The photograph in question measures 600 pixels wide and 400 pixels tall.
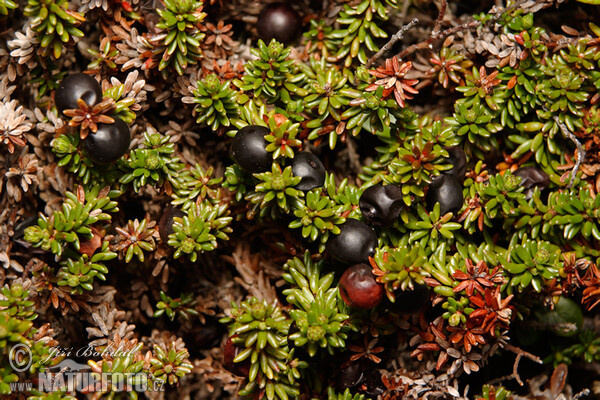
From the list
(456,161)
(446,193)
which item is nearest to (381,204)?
(446,193)

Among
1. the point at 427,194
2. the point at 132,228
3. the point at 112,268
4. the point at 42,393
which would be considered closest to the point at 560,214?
the point at 427,194

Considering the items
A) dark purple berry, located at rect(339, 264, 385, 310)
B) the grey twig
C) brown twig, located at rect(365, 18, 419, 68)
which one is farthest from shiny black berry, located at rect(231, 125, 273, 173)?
the grey twig

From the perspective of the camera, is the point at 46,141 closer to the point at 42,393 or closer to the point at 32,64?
the point at 32,64

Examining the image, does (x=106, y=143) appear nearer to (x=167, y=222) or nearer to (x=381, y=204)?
(x=167, y=222)

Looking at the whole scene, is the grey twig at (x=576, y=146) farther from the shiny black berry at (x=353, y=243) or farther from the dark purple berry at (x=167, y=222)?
the dark purple berry at (x=167, y=222)

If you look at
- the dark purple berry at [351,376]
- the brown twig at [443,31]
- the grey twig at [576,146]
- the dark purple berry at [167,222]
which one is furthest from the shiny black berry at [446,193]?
the dark purple berry at [167,222]

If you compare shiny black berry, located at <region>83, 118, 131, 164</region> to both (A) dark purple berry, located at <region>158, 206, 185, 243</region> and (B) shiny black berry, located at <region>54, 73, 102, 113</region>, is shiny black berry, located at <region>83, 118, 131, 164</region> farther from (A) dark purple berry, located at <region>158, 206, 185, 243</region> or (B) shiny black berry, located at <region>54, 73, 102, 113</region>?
(A) dark purple berry, located at <region>158, 206, 185, 243</region>

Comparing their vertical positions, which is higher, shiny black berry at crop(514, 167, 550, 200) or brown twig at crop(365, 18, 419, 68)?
brown twig at crop(365, 18, 419, 68)
